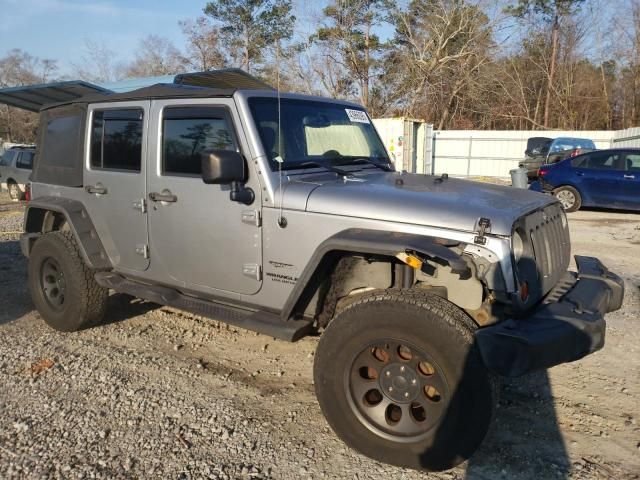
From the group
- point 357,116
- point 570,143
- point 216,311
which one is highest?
point 570,143

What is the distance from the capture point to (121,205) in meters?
4.30

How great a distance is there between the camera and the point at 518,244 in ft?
9.69

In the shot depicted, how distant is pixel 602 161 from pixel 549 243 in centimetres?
1065

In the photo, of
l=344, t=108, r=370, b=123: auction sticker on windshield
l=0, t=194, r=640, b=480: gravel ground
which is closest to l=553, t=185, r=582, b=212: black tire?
l=0, t=194, r=640, b=480: gravel ground

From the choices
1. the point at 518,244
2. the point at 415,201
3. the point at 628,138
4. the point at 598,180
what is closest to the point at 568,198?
the point at 598,180

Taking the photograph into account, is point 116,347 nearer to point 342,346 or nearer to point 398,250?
point 342,346

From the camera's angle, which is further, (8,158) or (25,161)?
(8,158)

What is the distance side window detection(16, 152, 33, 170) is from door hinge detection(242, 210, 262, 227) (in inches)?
618

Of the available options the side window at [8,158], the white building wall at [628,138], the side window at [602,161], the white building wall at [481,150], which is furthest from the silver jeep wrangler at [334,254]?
the white building wall at [481,150]

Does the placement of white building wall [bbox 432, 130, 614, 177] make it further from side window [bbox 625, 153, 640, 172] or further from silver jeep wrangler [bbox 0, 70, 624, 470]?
silver jeep wrangler [bbox 0, 70, 624, 470]

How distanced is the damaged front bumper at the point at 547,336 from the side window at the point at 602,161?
10580mm

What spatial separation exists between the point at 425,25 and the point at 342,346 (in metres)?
31.0

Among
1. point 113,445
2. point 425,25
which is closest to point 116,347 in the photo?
point 113,445

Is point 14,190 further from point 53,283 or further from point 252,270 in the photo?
point 252,270
